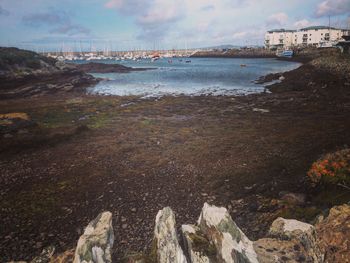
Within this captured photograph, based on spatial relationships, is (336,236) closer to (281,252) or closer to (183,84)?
(281,252)

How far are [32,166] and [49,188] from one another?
3.64m

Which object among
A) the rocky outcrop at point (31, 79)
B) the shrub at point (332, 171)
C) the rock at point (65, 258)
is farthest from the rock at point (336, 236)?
the rocky outcrop at point (31, 79)

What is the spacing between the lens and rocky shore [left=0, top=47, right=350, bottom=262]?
1035 centimetres

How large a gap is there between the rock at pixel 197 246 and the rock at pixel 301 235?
75.0 inches

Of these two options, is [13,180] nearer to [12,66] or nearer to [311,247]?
[311,247]

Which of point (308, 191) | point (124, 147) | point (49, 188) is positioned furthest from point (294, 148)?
point (49, 188)

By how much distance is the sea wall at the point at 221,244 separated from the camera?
5.56 m

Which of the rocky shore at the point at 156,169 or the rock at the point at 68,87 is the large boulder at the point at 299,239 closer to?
the rocky shore at the point at 156,169

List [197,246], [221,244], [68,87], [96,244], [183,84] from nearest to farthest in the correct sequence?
1. [221,244]
2. [197,246]
3. [96,244]
4. [68,87]
5. [183,84]

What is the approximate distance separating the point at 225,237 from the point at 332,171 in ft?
31.2

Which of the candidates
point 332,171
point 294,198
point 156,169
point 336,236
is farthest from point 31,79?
point 336,236

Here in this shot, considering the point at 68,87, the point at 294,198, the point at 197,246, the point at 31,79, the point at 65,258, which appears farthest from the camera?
the point at 31,79

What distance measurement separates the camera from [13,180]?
14.7 m

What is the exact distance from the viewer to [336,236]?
6.45 m
